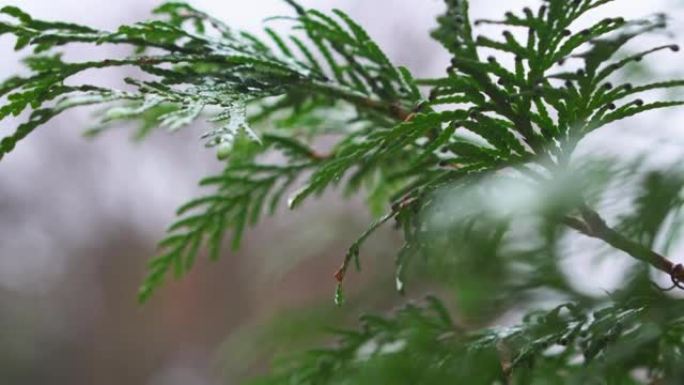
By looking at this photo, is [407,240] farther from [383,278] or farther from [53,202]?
[53,202]

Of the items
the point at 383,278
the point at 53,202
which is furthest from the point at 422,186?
the point at 53,202

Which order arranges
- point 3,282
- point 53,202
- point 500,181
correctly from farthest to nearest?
1. point 53,202
2. point 3,282
3. point 500,181

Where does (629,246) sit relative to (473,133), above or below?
below

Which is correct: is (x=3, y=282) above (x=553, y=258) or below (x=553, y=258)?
above

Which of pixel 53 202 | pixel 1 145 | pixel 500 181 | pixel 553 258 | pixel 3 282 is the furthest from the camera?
pixel 53 202

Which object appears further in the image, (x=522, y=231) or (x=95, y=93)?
(x=522, y=231)

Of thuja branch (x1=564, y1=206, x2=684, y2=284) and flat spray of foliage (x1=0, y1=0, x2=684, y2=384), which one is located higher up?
flat spray of foliage (x1=0, y1=0, x2=684, y2=384)

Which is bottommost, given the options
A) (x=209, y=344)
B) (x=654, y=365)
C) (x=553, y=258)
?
(x=654, y=365)
